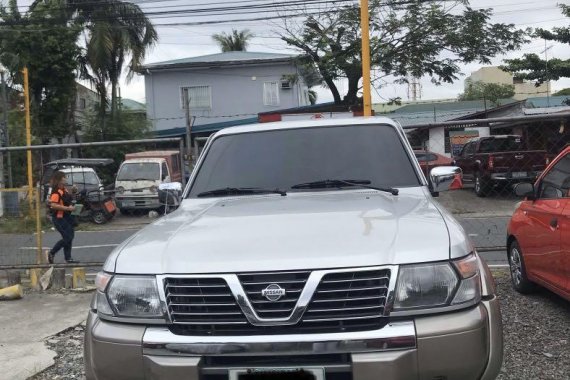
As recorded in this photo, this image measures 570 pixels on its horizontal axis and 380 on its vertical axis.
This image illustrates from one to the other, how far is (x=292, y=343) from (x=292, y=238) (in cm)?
51

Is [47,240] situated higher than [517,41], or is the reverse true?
[517,41]

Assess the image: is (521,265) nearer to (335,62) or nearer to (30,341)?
(30,341)

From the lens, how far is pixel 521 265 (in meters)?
6.24

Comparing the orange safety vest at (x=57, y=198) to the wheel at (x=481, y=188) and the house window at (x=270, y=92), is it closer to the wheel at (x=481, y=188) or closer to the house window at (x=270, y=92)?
the wheel at (x=481, y=188)

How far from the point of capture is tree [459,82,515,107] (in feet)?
170

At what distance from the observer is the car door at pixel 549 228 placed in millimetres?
5121

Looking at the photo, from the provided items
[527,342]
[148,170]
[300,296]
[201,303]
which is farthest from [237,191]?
[148,170]

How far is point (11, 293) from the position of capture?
732cm

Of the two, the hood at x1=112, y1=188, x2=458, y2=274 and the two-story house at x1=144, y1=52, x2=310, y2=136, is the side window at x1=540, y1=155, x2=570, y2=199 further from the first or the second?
the two-story house at x1=144, y1=52, x2=310, y2=136

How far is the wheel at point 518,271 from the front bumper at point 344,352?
3.86 metres

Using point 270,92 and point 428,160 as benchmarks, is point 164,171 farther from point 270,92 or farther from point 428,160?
point 270,92

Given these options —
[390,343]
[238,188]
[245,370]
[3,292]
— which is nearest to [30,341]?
[3,292]

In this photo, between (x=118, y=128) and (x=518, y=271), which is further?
(x=118, y=128)

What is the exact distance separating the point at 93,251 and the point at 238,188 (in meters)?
8.90
